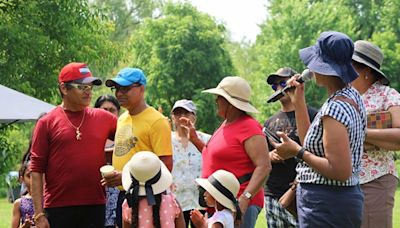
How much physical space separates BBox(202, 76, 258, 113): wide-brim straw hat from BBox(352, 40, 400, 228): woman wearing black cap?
2.79 ft

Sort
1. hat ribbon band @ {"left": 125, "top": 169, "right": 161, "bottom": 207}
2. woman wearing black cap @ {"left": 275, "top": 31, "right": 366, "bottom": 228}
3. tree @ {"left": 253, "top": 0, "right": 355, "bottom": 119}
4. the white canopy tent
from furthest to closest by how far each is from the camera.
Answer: tree @ {"left": 253, "top": 0, "right": 355, "bottom": 119}, the white canopy tent, hat ribbon band @ {"left": 125, "top": 169, "right": 161, "bottom": 207}, woman wearing black cap @ {"left": 275, "top": 31, "right": 366, "bottom": 228}

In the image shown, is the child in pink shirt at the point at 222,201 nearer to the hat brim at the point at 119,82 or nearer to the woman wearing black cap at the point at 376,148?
the woman wearing black cap at the point at 376,148

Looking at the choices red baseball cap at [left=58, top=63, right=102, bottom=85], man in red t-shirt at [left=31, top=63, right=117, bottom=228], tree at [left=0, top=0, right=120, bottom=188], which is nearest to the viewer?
man in red t-shirt at [left=31, top=63, right=117, bottom=228]

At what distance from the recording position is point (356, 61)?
5.77m

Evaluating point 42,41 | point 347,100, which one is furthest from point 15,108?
point 347,100

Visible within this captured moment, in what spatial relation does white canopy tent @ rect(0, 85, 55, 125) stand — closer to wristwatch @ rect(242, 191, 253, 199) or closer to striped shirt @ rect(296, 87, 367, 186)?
wristwatch @ rect(242, 191, 253, 199)

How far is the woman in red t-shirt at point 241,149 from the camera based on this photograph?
6.00 m

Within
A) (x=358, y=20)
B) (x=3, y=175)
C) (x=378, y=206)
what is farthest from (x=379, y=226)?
(x=358, y=20)

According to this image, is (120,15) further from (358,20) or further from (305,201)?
(305,201)

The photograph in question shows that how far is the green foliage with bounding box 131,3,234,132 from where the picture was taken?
35906 mm

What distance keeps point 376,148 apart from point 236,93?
114 centimetres

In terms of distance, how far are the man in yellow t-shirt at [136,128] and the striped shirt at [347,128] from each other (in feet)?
5.48

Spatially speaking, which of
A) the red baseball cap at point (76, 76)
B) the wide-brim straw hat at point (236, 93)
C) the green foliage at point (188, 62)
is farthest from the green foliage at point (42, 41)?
the green foliage at point (188, 62)

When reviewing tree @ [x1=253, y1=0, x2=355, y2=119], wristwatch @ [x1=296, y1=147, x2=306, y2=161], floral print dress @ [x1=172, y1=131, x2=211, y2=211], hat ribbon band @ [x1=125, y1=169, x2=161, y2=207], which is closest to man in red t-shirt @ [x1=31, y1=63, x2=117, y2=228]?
hat ribbon band @ [x1=125, y1=169, x2=161, y2=207]
